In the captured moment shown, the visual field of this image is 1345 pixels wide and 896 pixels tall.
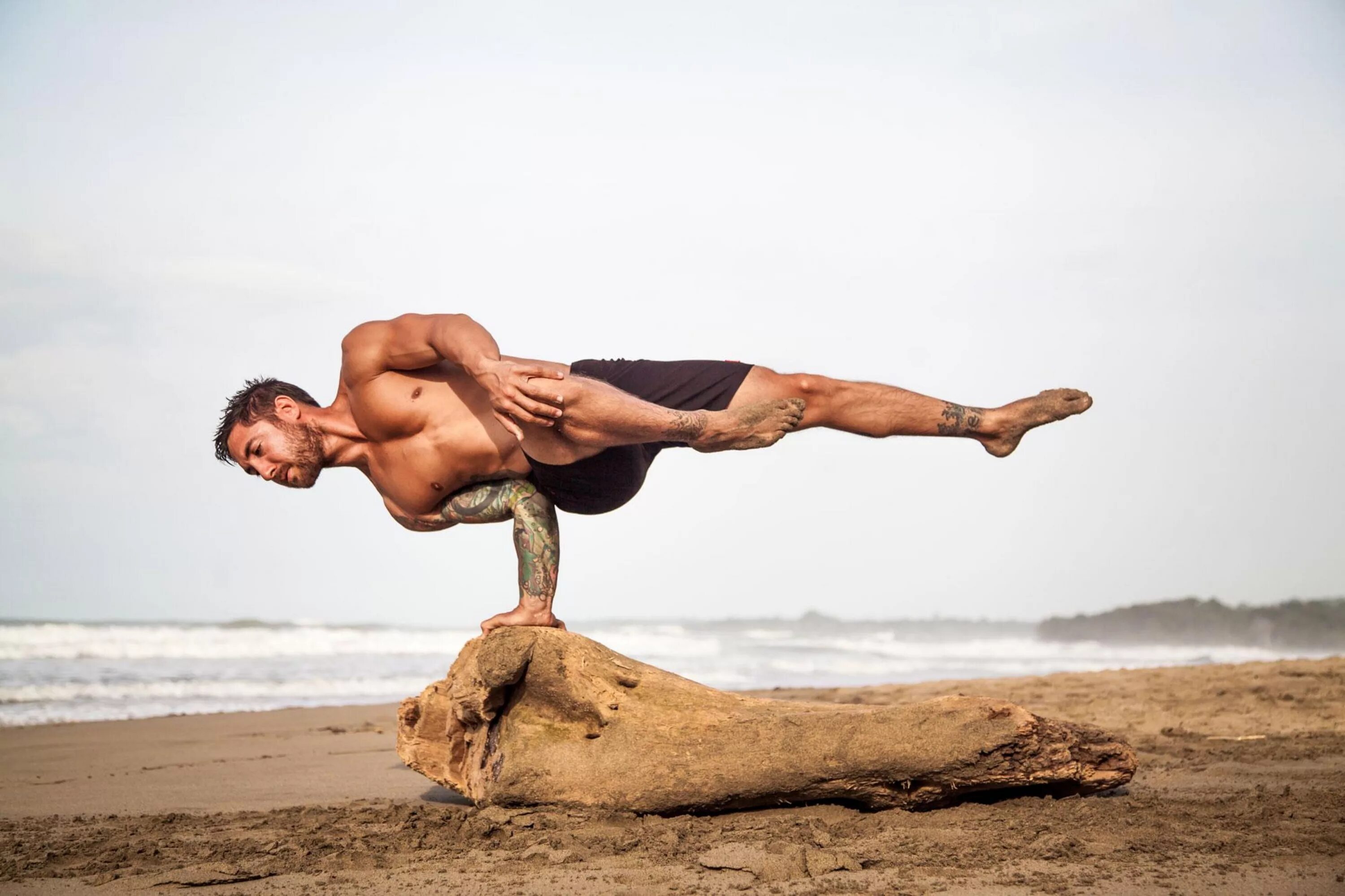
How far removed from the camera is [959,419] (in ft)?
14.4

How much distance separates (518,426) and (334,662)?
38.1 feet

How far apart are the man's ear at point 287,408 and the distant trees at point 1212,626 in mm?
18727

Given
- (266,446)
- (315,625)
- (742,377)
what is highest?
(742,377)

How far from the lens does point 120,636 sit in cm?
1692

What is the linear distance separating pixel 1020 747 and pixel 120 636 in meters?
17.2

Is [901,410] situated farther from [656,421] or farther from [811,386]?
[656,421]

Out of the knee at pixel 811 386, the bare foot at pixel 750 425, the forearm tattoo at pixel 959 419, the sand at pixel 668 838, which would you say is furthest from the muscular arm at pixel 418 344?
the forearm tattoo at pixel 959 419

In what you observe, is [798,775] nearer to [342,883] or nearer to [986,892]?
[986,892]

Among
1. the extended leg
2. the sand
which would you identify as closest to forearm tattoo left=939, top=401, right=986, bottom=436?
the extended leg

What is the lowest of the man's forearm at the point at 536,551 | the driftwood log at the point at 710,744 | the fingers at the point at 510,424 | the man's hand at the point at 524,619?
the driftwood log at the point at 710,744

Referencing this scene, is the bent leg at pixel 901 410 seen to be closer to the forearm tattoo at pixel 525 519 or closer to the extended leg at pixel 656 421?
the extended leg at pixel 656 421

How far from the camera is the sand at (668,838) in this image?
275 centimetres

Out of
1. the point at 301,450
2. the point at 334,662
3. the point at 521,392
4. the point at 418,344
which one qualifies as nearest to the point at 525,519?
the point at 521,392

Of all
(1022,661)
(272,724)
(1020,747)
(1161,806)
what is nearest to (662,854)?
(1020,747)
